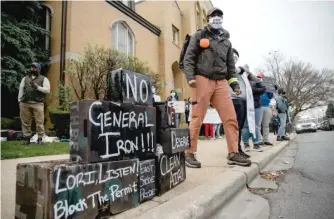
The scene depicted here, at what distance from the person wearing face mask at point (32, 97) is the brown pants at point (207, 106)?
420 cm

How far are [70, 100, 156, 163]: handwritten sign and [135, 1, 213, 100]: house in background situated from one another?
14880 millimetres

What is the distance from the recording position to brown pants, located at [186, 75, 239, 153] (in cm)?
315

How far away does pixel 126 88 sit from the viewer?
184cm

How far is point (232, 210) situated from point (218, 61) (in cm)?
189

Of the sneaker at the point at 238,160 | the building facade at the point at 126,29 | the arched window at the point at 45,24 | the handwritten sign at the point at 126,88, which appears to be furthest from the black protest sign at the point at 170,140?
the arched window at the point at 45,24

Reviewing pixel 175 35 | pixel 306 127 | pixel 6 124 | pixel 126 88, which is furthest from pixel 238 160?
pixel 306 127

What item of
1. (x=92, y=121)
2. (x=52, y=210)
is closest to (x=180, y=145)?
(x=92, y=121)

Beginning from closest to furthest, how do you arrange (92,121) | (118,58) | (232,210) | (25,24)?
(92,121), (232,210), (25,24), (118,58)

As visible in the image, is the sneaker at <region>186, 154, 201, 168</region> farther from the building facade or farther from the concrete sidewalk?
the building facade

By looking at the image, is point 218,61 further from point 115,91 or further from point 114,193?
point 114,193

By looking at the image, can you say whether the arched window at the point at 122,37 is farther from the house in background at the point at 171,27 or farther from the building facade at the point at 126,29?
the house in background at the point at 171,27

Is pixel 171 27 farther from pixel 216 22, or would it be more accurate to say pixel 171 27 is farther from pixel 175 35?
pixel 216 22

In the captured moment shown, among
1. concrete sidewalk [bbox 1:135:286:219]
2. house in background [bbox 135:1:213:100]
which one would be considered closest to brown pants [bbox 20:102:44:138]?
concrete sidewalk [bbox 1:135:286:219]

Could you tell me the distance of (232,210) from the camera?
1989mm
